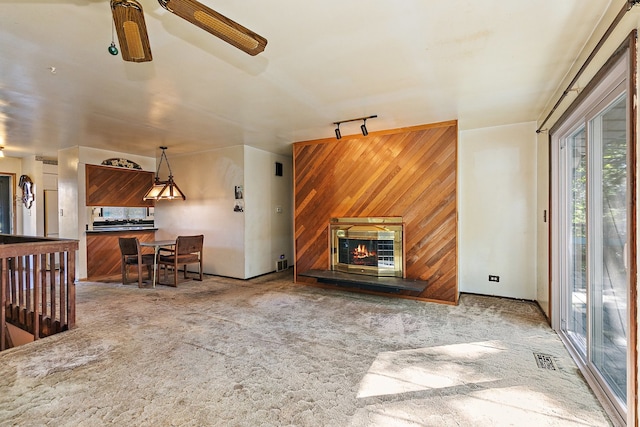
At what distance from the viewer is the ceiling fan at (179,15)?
1.37 m

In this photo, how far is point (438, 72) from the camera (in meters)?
2.81

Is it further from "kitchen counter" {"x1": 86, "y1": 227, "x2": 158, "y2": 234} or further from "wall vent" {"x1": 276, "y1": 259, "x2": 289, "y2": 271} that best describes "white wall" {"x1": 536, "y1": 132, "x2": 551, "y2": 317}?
"kitchen counter" {"x1": 86, "y1": 227, "x2": 158, "y2": 234}

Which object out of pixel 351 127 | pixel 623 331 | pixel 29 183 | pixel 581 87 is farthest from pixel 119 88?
pixel 29 183

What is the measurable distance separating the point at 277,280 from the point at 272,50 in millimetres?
4309

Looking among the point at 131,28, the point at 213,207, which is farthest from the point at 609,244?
the point at 213,207

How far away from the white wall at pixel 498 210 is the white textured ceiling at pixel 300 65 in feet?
1.23

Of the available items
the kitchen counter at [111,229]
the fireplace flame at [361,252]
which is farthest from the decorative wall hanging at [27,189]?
the fireplace flame at [361,252]

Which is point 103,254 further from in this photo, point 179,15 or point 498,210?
point 498,210

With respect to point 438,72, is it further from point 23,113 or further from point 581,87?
point 23,113

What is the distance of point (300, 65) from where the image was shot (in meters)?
2.66

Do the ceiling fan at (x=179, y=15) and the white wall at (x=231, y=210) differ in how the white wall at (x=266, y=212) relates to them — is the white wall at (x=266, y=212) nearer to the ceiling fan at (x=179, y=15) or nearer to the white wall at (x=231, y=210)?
the white wall at (x=231, y=210)

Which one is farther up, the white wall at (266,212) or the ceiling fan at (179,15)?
the ceiling fan at (179,15)

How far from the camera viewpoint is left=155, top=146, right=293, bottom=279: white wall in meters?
5.89

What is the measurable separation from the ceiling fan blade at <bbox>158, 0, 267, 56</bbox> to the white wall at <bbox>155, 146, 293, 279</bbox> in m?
4.26
